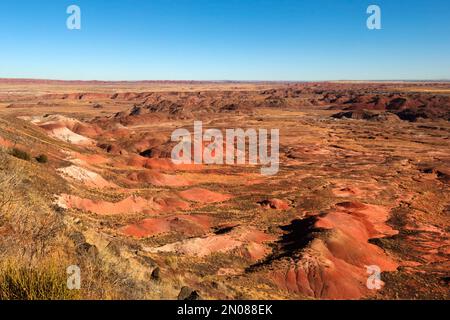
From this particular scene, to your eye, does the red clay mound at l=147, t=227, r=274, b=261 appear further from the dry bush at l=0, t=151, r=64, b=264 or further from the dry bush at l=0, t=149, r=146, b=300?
the dry bush at l=0, t=151, r=64, b=264

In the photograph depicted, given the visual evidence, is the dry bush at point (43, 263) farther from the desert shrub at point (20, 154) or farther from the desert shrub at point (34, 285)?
the desert shrub at point (20, 154)

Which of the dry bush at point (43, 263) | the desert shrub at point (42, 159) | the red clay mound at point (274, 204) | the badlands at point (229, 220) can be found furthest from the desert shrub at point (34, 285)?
the red clay mound at point (274, 204)

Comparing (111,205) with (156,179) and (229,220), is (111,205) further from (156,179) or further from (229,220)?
(156,179)

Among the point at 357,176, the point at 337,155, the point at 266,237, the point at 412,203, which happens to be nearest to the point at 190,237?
the point at 266,237

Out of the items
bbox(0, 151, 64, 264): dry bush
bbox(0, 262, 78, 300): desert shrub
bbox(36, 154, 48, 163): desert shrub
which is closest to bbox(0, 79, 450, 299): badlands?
bbox(0, 151, 64, 264): dry bush

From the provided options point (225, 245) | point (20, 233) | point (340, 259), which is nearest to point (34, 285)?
point (20, 233)
